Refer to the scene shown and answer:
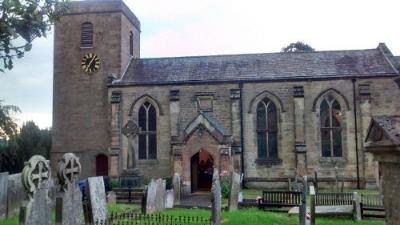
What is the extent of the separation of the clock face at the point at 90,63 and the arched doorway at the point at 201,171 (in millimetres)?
9831

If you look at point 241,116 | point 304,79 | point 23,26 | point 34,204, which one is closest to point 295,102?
point 304,79

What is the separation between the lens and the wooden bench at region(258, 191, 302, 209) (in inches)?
763

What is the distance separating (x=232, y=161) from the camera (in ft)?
89.4

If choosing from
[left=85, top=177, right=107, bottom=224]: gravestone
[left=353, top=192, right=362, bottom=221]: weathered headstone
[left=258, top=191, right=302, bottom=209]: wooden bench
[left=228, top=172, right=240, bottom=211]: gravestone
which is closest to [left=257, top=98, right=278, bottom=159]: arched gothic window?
[left=258, top=191, right=302, bottom=209]: wooden bench

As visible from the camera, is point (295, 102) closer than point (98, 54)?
Yes

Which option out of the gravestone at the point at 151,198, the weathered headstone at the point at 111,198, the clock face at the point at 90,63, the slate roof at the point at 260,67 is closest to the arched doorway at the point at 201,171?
the slate roof at the point at 260,67

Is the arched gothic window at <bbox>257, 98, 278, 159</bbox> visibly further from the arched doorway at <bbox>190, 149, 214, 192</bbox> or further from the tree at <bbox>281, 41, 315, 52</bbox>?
the tree at <bbox>281, 41, 315, 52</bbox>

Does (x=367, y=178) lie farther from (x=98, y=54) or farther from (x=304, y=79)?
(x=98, y=54)

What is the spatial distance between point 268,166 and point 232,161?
345 centimetres

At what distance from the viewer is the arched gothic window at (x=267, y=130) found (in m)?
30.1

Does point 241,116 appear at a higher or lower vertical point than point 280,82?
lower

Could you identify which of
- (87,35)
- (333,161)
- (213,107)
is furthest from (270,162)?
(87,35)

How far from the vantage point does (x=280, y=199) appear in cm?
1989

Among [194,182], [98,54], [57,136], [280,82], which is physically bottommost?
[194,182]
